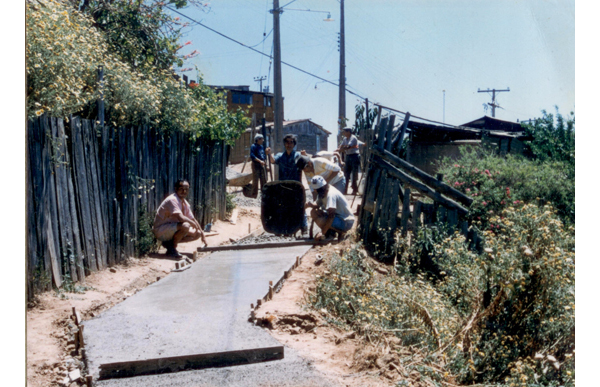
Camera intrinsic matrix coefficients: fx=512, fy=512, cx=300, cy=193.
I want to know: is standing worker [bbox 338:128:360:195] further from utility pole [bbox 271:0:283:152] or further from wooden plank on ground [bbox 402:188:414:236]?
wooden plank on ground [bbox 402:188:414:236]

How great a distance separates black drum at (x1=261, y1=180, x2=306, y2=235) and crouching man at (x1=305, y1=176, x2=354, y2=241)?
12.2 inches

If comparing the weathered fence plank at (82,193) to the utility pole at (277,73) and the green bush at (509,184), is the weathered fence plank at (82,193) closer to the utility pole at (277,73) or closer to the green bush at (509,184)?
the green bush at (509,184)

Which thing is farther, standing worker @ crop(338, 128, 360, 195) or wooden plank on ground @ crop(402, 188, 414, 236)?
standing worker @ crop(338, 128, 360, 195)

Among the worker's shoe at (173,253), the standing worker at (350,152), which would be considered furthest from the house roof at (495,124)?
the worker's shoe at (173,253)

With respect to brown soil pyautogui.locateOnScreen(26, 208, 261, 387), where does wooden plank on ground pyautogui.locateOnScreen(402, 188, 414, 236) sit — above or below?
above

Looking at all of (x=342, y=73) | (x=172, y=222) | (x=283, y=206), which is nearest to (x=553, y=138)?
(x=283, y=206)

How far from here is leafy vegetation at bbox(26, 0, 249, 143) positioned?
5.25m

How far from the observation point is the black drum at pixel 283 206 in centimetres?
789

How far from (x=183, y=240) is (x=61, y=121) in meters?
3.10

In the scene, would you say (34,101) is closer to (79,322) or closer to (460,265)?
(79,322)

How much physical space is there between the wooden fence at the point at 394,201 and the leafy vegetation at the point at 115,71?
11.7 ft

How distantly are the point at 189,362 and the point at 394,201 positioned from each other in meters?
4.47

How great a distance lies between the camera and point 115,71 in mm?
7328

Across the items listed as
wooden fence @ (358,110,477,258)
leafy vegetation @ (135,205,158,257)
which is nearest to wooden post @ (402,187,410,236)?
wooden fence @ (358,110,477,258)
